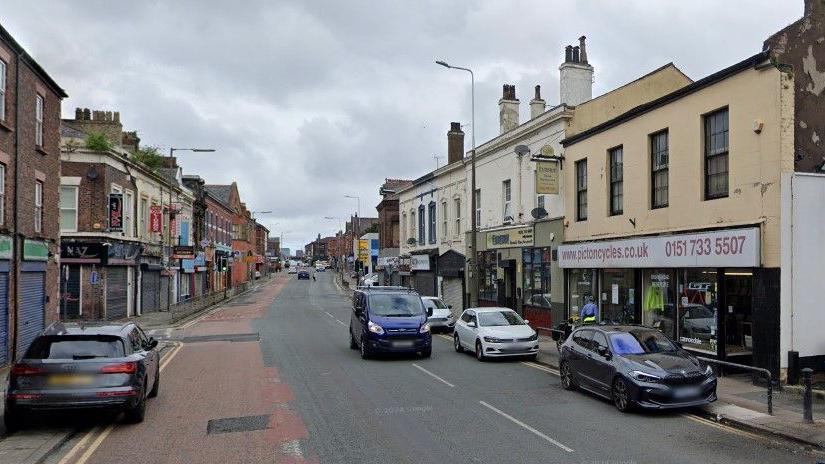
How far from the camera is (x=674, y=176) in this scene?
16.6 metres

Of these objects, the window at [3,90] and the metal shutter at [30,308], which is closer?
the window at [3,90]

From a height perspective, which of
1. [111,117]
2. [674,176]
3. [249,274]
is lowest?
[249,274]

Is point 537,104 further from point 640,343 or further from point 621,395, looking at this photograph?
point 621,395

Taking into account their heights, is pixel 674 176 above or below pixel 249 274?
above

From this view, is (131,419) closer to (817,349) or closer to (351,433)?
(351,433)

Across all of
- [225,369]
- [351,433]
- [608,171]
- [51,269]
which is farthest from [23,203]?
[608,171]

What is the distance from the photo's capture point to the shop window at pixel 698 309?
49.6ft

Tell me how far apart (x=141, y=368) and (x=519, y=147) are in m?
18.1

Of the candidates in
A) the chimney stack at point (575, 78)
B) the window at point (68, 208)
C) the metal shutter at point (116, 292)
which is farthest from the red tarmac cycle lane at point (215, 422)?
the metal shutter at point (116, 292)

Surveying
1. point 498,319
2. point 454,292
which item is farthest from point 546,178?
point 454,292

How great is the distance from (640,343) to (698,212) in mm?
5168

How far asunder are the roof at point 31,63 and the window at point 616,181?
16.6 meters

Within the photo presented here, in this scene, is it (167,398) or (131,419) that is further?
(167,398)

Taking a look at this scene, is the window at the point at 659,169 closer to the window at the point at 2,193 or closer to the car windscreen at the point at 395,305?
the car windscreen at the point at 395,305
